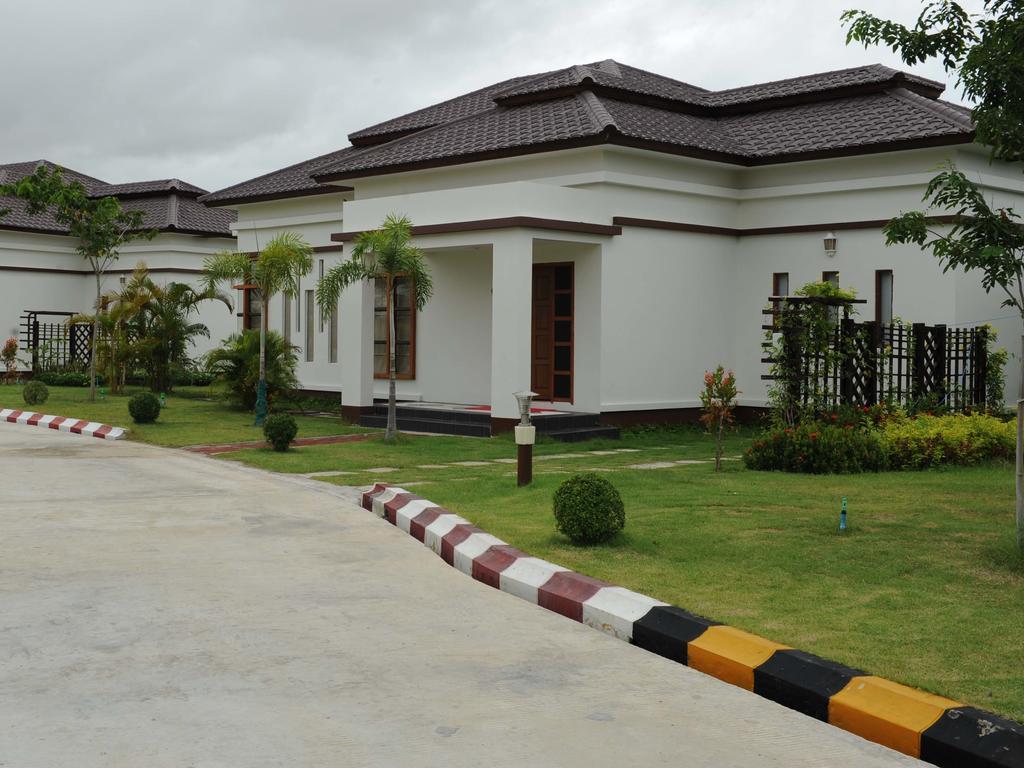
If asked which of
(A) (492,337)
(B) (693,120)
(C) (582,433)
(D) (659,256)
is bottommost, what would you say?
(C) (582,433)

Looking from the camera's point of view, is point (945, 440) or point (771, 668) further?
point (945, 440)

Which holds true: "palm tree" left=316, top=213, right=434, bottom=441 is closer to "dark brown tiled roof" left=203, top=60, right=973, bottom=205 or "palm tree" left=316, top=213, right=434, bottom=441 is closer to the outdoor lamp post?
"dark brown tiled roof" left=203, top=60, right=973, bottom=205

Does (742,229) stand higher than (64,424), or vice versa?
(742,229)

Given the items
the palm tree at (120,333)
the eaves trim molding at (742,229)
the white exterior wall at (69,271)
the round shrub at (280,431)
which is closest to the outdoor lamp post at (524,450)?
the round shrub at (280,431)

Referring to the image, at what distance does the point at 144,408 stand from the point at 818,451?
458 inches

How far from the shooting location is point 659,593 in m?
7.24

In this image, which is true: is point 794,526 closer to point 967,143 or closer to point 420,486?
point 420,486

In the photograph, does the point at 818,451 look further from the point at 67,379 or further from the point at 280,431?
the point at 67,379

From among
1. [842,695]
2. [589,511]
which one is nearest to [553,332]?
[589,511]

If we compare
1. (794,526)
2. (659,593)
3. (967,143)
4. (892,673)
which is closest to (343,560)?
(659,593)

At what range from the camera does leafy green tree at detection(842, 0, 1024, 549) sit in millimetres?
7902

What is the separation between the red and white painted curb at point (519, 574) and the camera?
6980 mm

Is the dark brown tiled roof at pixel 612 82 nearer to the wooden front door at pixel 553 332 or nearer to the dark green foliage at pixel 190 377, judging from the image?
the wooden front door at pixel 553 332

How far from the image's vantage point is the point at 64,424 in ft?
67.6
